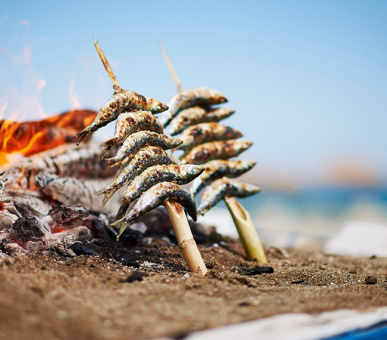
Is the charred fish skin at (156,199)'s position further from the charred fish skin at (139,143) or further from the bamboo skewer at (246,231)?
the bamboo skewer at (246,231)

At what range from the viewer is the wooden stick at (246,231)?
4312 mm

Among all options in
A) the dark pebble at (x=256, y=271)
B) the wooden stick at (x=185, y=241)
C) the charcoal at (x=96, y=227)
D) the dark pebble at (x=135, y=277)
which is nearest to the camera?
the dark pebble at (x=135, y=277)

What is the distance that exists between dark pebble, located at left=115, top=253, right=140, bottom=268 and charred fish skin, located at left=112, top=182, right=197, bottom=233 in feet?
1.15

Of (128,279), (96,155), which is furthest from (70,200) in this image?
(128,279)

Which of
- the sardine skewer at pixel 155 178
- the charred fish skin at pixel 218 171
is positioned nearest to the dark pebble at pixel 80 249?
the sardine skewer at pixel 155 178

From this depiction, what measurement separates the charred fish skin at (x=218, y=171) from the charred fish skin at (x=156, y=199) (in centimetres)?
63

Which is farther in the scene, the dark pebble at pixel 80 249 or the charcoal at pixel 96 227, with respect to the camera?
the charcoal at pixel 96 227

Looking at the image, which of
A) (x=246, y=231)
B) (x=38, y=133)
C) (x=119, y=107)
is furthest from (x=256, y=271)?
(x=38, y=133)

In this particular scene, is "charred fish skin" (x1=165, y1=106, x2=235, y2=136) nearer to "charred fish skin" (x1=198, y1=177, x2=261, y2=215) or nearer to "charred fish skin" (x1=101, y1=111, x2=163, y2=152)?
"charred fish skin" (x1=198, y1=177, x2=261, y2=215)

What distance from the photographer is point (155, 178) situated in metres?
3.33

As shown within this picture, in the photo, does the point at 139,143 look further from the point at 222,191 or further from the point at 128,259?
the point at 222,191

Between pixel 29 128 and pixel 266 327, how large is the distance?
401 centimetres

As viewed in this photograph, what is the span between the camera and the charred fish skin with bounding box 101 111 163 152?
3.23 m

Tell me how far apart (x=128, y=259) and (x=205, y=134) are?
1.41 m
